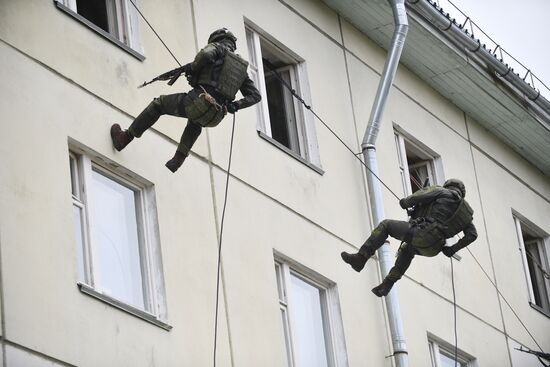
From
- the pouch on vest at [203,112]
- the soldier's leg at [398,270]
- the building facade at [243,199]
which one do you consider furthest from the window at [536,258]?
the pouch on vest at [203,112]

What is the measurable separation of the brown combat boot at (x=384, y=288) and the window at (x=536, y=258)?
676cm

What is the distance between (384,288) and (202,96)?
11.1 ft

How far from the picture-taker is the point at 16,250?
13867 mm

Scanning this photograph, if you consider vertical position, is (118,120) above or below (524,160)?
below

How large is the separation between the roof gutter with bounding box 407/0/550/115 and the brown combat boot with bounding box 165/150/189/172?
616 centimetres

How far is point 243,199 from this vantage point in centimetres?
1742

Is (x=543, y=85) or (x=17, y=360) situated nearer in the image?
(x=17, y=360)

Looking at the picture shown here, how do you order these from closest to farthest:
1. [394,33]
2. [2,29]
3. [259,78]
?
[2,29]
[259,78]
[394,33]

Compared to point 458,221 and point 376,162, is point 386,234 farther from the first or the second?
point 376,162

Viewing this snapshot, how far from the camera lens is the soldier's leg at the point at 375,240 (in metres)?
17.0

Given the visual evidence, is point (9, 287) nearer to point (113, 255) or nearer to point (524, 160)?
point (113, 255)

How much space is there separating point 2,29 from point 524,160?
12090 millimetres

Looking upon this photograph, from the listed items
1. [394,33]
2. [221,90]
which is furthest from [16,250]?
[394,33]

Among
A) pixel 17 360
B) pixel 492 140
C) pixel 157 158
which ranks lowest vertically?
pixel 17 360
